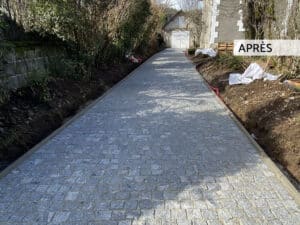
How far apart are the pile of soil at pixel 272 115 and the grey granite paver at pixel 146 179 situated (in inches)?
12.2

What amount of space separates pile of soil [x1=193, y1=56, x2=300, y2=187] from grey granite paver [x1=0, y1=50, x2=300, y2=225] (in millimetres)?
309

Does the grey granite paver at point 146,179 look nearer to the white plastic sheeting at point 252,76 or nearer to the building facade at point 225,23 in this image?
the white plastic sheeting at point 252,76

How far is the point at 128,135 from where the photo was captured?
14.8ft

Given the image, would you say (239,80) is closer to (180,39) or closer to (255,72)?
(255,72)

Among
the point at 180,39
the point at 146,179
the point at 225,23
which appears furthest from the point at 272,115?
the point at 180,39

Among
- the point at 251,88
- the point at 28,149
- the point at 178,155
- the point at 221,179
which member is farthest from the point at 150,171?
the point at 251,88

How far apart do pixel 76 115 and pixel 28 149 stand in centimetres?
170

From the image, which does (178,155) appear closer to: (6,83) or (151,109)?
(151,109)

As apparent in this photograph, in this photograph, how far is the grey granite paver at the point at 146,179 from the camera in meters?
2.50

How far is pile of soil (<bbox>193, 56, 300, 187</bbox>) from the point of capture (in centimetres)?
364

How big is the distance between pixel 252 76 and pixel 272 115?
2.71 m

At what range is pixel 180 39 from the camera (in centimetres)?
3778

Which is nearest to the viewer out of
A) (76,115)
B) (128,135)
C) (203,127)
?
(128,135)

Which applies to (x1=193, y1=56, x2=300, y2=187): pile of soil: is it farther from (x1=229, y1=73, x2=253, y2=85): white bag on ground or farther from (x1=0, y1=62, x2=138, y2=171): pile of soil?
(x1=0, y1=62, x2=138, y2=171): pile of soil
